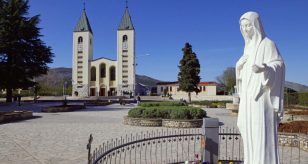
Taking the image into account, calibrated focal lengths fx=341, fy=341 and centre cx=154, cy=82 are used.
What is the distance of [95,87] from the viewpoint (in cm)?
8850

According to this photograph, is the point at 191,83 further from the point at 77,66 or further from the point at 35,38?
the point at 77,66

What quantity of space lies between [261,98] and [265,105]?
0.11 meters

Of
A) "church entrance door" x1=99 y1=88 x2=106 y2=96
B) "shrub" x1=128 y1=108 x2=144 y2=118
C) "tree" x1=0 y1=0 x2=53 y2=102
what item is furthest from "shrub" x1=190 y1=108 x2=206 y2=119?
"church entrance door" x1=99 y1=88 x2=106 y2=96

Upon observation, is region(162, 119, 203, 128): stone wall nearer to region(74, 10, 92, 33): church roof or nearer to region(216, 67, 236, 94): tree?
region(216, 67, 236, 94): tree

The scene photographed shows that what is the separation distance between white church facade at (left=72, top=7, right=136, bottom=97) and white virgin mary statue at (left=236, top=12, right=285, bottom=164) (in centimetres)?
7709

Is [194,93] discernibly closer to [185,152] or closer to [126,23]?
[126,23]

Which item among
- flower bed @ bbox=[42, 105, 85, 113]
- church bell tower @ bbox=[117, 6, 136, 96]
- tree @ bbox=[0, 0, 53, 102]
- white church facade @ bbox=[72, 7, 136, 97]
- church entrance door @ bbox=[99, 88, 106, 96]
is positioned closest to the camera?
flower bed @ bbox=[42, 105, 85, 113]

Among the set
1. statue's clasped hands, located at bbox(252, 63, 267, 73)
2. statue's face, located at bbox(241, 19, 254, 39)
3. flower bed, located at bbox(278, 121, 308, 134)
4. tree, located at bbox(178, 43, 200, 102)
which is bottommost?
flower bed, located at bbox(278, 121, 308, 134)

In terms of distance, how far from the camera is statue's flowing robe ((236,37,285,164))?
4.53 m

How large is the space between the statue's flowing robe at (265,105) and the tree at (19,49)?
39.0 metres

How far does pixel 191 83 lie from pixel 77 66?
43630mm

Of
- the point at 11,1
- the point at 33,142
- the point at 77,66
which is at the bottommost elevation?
the point at 33,142

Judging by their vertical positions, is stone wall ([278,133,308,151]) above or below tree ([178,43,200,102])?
below

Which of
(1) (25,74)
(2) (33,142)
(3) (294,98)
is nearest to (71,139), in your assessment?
(2) (33,142)
